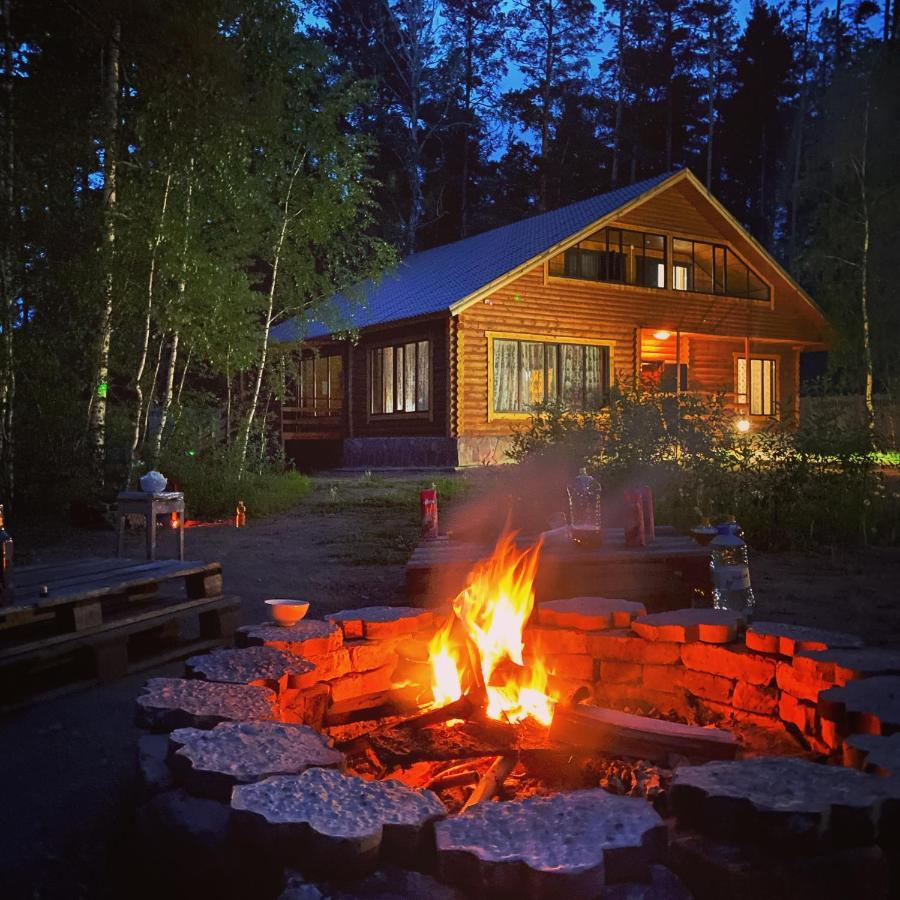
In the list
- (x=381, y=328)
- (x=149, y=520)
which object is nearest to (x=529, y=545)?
(x=149, y=520)

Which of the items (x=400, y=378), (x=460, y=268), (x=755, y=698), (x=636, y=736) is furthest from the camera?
(x=460, y=268)

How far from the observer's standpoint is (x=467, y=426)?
18.1 meters

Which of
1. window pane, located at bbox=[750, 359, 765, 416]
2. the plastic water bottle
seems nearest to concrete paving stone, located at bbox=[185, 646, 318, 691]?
the plastic water bottle

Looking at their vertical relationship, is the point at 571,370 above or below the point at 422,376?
above

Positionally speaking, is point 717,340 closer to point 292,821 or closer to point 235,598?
point 235,598

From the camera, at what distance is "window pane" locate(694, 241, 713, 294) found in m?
22.6

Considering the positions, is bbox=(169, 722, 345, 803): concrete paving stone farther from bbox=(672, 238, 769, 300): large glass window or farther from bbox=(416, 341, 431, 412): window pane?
bbox=(672, 238, 769, 300): large glass window

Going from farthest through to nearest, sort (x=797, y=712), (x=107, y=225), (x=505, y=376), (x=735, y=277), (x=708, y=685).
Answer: (x=735, y=277), (x=505, y=376), (x=107, y=225), (x=708, y=685), (x=797, y=712)

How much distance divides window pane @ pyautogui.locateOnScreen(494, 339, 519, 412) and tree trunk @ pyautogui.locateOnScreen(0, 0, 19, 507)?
10785 millimetres

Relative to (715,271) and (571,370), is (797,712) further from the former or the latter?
(715,271)

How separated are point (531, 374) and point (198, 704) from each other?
17.1 m

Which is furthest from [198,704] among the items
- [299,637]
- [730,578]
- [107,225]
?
[107,225]

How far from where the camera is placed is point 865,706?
8.08ft

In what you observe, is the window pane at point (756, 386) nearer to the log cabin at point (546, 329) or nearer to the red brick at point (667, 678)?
the log cabin at point (546, 329)
